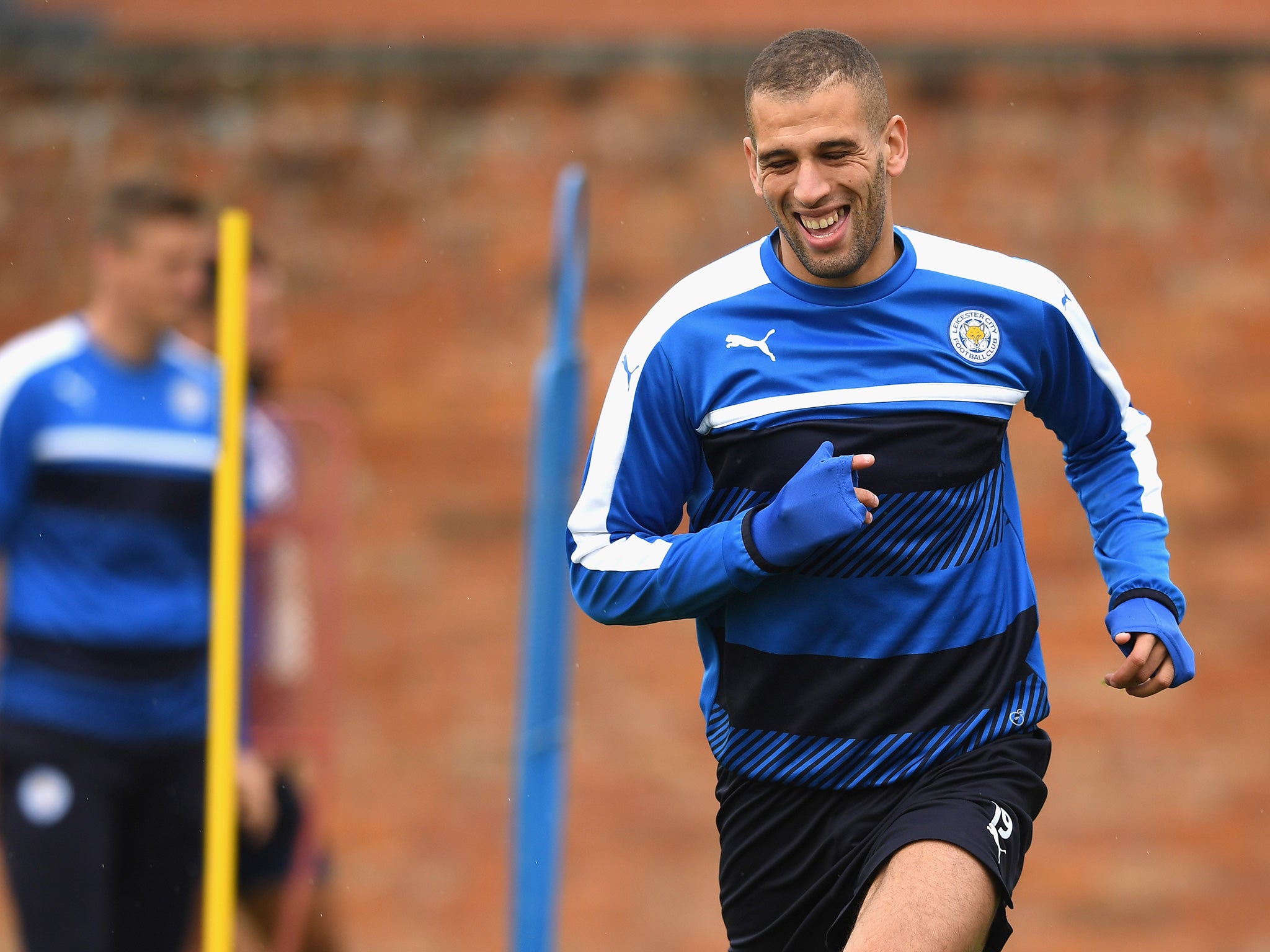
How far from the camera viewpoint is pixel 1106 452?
318cm

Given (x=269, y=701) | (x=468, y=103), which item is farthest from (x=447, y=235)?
(x=269, y=701)

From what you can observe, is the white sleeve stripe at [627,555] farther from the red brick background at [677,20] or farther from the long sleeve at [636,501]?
the red brick background at [677,20]

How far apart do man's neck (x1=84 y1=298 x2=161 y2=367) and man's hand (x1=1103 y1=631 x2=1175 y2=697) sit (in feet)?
10.9

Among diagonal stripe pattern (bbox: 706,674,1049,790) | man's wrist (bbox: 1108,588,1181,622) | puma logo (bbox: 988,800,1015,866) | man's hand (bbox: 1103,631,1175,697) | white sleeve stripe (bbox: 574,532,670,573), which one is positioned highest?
white sleeve stripe (bbox: 574,532,670,573)

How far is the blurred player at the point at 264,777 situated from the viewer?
5164mm

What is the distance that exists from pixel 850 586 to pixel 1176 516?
4724 mm

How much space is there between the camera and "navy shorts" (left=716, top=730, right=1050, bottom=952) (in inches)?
109

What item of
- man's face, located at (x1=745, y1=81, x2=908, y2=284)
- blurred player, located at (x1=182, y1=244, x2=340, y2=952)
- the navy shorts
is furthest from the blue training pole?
man's face, located at (x1=745, y1=81, x2=908, y2=284)

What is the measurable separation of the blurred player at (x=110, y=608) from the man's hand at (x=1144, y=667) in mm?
3017

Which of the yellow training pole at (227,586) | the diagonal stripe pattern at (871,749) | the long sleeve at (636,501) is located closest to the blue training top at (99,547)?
the yellow training pole at (227,586)

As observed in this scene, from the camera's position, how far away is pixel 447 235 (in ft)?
24.2

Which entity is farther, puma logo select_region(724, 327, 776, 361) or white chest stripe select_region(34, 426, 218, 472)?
white chest stripe select_region(34, 426, 218, 472)

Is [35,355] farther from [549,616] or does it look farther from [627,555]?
[627,555]

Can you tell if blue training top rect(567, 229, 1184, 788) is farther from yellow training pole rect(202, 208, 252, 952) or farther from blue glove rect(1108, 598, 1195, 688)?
yellow training pole rect(202, 208, 252, 952)
